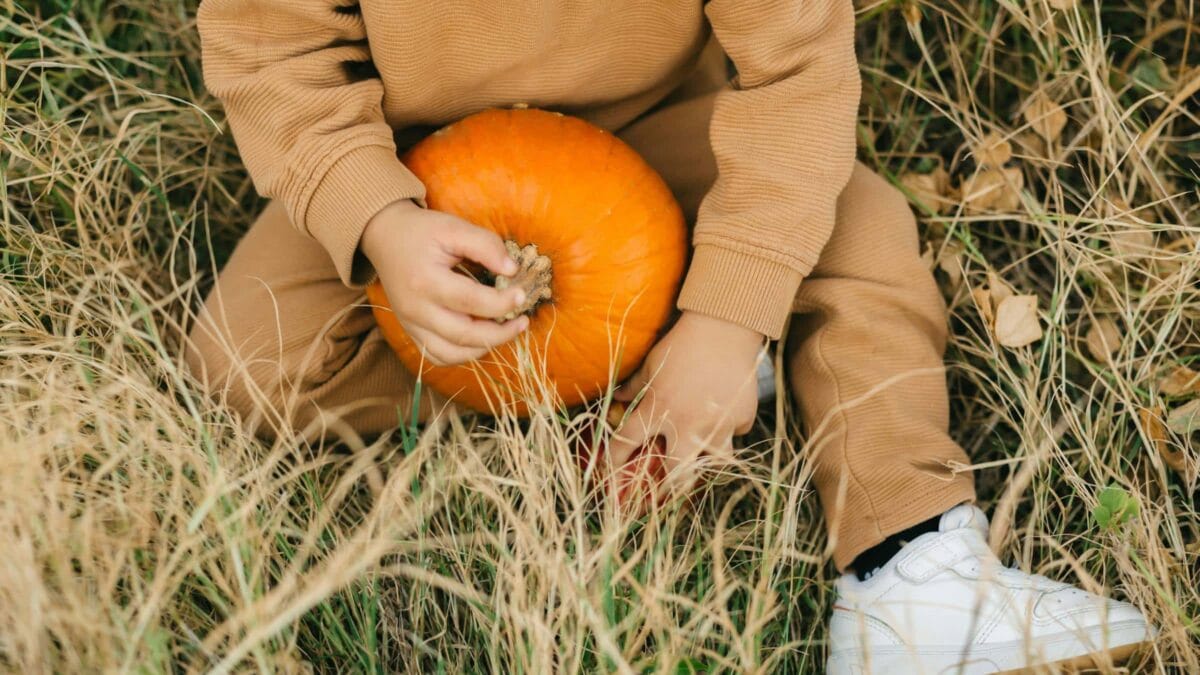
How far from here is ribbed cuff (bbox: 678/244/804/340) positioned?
1.26 metres

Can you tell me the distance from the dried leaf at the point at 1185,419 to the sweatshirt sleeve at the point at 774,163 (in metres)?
0.54

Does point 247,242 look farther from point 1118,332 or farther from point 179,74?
point 1118,332

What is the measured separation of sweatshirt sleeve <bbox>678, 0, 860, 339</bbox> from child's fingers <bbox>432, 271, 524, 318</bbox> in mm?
253

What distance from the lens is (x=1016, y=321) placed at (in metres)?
1.44

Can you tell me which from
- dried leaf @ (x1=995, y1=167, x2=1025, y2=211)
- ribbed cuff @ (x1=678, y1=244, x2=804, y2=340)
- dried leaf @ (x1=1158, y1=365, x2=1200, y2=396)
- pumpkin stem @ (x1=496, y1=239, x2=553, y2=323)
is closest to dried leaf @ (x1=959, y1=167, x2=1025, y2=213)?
dried leaf @ (x1=995, y1=167, x2=1025, y2=211)

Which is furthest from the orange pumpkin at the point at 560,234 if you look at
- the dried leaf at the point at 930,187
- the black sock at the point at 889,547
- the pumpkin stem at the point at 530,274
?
the dried leaf at the point at 930,187

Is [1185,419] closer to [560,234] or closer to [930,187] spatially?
[930,187]

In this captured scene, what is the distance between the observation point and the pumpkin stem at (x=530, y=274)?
120 cm

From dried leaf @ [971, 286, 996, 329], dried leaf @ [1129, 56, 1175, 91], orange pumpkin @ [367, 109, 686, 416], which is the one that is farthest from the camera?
dried leaf @ [1129, 56, 1175, 91]

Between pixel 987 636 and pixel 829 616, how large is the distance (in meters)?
0.24

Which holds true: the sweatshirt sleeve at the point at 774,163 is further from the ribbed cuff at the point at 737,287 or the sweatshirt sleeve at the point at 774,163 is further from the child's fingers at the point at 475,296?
the child's fingers at the point at 475,296

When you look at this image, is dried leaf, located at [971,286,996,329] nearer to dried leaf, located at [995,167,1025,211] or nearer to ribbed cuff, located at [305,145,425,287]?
dried leaf, located at [995,167,1025,211]

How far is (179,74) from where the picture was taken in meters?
1.76

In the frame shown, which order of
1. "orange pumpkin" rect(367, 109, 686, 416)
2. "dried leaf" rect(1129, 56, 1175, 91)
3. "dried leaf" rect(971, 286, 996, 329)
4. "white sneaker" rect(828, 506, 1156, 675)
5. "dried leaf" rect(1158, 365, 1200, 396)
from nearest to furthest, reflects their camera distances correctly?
"white sneaker" rect(828, 506, 1156, 675), "orange pumpkin" rect(367, 109, 686, 416), "dried leaf" rect(1158, 365, 1200, 396), "dried leaf" rect(971, 286, 996, 329), "dried leaf" rect(1129, 56, 1175, 91)
